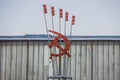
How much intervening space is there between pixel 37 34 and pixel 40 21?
0.24 meters

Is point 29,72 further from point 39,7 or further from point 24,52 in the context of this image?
point 39,7

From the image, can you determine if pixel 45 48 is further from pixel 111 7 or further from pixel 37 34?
pixel 111 7

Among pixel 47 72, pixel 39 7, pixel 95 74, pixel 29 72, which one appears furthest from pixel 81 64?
pixel 39 7

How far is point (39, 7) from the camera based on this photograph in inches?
139

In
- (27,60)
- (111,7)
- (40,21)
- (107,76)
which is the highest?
(111,7)

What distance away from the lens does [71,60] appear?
3.44m

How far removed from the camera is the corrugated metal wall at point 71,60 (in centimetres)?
340

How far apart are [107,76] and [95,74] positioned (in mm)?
204

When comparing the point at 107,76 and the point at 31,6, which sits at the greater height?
the point at 31,6

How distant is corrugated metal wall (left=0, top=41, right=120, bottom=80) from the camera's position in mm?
3404

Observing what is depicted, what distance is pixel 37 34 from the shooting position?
3.48m

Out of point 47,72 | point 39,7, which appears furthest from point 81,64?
point 39,7

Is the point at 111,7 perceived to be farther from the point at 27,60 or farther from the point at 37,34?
the point at 27,60

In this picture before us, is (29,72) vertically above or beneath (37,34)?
beneath
